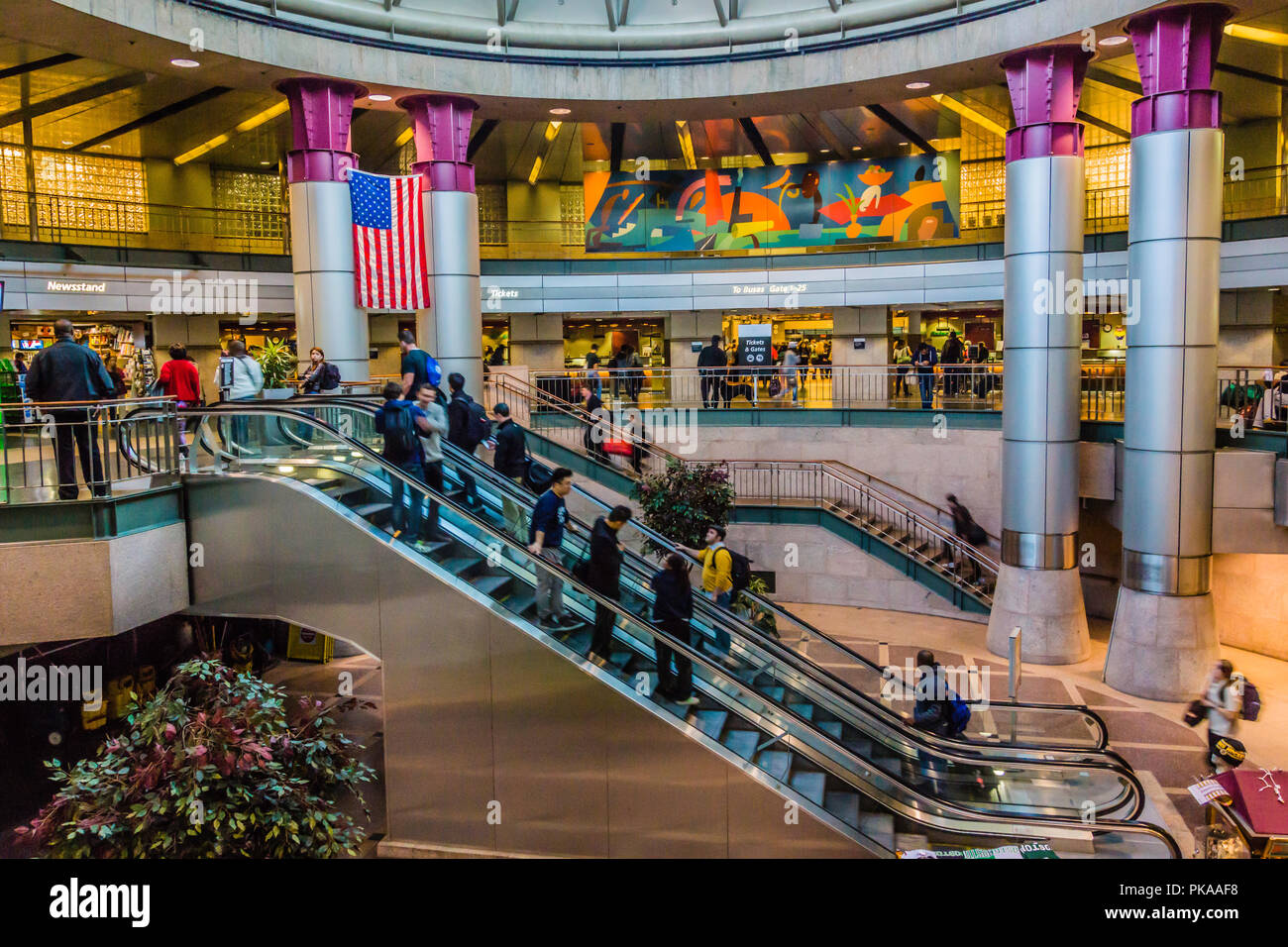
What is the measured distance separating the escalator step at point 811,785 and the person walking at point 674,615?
108 centimetres

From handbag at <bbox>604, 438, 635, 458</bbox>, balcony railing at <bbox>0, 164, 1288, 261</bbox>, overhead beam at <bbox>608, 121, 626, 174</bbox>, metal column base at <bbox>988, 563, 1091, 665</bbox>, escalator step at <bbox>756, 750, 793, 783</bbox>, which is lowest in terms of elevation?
metal column base at <bbox>988, 563, 1091, 665</bbox>

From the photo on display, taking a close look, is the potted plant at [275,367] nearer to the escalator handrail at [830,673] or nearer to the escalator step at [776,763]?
the escalator handrail at [830,673]

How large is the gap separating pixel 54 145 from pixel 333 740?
797 inches

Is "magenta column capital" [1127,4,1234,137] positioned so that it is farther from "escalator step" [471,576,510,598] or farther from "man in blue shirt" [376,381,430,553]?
"escalator step" [471,576,510,598]

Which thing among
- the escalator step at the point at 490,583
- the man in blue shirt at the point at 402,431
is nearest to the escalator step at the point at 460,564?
the escalator step at the point at 490,583

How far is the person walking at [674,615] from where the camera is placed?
8703mm

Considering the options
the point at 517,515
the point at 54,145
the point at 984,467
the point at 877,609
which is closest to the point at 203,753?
the point at 517,515

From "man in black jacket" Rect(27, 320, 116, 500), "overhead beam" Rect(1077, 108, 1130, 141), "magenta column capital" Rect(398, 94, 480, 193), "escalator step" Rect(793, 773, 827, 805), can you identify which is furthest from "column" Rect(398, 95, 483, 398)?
"overhead beam" Rect(1077, 108, 1130, 141)

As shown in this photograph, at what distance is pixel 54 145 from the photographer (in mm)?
22438

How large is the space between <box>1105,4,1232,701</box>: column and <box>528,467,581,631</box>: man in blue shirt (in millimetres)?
8701

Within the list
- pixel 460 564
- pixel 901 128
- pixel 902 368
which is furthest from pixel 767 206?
pixel 460 564

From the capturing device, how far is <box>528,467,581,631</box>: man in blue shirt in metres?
9.00
